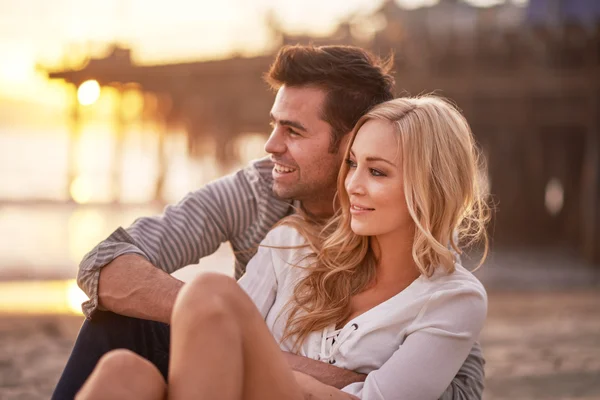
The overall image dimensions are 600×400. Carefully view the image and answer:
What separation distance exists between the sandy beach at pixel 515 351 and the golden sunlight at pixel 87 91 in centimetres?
1897

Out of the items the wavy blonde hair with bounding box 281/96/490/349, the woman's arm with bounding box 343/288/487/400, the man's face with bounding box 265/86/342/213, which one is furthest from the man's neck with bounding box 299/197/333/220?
the woman's arm with bounding box 343/288/487/400

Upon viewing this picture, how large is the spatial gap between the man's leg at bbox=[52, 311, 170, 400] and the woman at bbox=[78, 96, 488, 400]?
0.41 m

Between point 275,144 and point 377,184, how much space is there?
100 cm

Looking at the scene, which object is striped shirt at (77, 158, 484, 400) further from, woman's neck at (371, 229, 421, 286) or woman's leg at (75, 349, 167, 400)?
woman's leg at (75, 349, 167, 400)

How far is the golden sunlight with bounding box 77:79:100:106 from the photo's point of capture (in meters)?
27.4

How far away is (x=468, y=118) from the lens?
1994 centimetres

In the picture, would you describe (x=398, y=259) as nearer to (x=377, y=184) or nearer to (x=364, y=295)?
(x=364, y=295)

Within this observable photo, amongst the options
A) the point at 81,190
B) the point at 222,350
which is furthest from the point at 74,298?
the point at 81,190

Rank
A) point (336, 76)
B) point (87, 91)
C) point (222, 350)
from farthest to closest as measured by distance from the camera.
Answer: point (87, 91), point (336, 76), point (222, 350)

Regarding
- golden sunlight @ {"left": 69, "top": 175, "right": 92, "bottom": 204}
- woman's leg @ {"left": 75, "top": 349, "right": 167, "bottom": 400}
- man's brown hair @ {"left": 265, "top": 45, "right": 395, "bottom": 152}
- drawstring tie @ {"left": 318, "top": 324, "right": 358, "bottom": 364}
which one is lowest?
golden sunlight @ {"left": 69, "top": 175, "right": 92, "bottom": 204}

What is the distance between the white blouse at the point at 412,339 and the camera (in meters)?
2.77

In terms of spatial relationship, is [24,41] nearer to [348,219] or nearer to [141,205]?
[141,205]

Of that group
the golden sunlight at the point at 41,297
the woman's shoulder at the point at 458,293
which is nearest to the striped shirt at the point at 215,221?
the woman's shoulder at the point at 458,293

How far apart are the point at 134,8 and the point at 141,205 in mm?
10278
